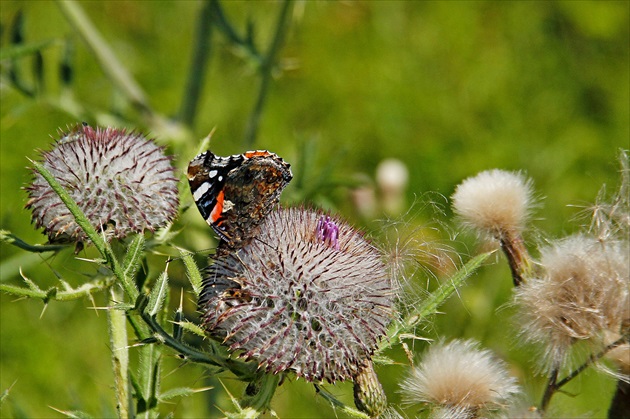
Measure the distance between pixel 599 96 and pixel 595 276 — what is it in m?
5.35

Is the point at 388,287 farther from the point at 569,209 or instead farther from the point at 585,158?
the point at 585,158

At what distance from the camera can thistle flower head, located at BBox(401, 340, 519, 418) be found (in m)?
2.54

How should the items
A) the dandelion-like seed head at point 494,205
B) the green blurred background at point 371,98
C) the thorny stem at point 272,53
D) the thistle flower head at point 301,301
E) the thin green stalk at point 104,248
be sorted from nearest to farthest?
1. the thin green stalk at point 104,248
2. the thistle flower head at point 301,301
3. the dandelion-like seed head at point 494,205
4. the thorny stem at point 272,53
5. the green blurred background at point 371,98

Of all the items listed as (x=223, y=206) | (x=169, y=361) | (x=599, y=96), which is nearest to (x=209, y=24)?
(x=169, y=361)

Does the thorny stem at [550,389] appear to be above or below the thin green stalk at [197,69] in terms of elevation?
below

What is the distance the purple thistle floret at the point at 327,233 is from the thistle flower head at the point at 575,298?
2.12ft


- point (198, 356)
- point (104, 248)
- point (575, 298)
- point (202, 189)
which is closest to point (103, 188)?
point (202, 189)

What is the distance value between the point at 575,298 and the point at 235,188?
3.95 feet

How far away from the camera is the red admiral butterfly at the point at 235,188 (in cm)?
266

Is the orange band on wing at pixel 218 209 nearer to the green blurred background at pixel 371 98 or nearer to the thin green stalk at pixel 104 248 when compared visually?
the thin green stalk at pixel 104 248

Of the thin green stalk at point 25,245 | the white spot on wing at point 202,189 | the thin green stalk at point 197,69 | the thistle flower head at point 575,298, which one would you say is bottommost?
the thin green stalk at point 25,245

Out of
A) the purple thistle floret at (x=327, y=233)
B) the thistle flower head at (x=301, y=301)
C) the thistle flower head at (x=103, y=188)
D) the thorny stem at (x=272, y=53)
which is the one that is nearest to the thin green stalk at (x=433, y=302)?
the thistle flower head at (x=301, y=301)

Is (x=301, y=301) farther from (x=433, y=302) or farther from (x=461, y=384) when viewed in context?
(x=461, y=384)

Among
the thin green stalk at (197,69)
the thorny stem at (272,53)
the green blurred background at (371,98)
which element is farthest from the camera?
the green blurred background at (371,98)
